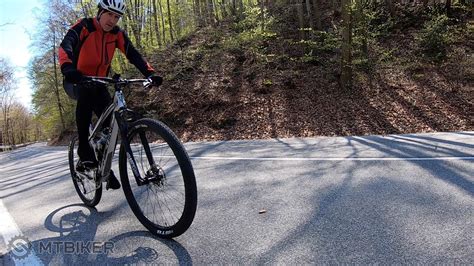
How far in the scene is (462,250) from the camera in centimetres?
237

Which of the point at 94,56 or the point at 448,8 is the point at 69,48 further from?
the point at 448,8

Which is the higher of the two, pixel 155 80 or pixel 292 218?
pixel 155 80

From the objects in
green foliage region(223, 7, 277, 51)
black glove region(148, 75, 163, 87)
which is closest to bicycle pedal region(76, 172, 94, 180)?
black glove region(148, 75, 163, 87)

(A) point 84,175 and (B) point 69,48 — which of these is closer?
(B) point 69,48

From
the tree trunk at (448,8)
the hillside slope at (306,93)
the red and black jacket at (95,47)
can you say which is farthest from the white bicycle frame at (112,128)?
the tree trunk at (448,8)

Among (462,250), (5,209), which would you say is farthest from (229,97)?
(462,250)

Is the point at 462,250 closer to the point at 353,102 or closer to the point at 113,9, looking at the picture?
the point at 113,9

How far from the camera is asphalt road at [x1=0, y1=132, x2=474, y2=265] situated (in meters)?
2.54

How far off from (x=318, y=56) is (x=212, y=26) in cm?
940

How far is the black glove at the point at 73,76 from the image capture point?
10.1ft

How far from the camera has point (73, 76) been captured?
3.08 meters

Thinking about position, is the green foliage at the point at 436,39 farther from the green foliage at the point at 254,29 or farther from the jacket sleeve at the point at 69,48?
the jacket sleeve at the point at 69,48

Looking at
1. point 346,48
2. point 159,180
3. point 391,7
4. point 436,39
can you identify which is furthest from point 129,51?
point 391,7

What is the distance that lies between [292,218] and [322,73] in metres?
12.6
